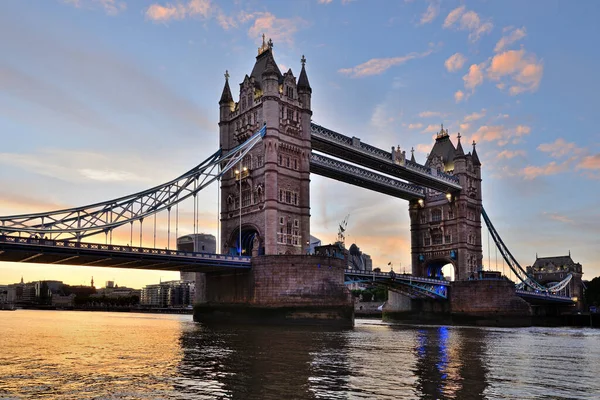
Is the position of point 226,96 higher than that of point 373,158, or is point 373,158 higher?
point 226,96

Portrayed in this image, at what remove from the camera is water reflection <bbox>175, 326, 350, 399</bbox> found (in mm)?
20672

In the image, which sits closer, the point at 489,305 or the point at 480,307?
the point at 489,305

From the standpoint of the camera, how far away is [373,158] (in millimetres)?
90062

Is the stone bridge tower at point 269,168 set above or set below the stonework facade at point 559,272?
above

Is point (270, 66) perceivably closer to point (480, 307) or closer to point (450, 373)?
point (480, 307)

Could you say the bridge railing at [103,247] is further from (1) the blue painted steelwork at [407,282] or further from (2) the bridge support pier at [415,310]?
(2) the bridge support pier at [415,310]

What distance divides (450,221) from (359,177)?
26.1 metres

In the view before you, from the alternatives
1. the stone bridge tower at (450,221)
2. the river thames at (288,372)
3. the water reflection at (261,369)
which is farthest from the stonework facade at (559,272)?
the water reflection at (261,369)

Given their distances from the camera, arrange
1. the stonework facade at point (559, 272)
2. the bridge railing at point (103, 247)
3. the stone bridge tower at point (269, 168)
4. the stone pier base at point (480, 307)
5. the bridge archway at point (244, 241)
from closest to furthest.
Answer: the bridge railing at point (103, 247)
the stone bridge tower at point (269, 168)
the bridge archway at point (244, 241)
the stone pier base at point (480, 307)
the stonework facade at point (559, 272)

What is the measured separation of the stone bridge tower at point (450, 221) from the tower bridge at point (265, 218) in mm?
4470

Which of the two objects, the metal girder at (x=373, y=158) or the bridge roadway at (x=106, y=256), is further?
the metal girder at (x=373, y=158)

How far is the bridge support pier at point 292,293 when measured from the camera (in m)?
63.9

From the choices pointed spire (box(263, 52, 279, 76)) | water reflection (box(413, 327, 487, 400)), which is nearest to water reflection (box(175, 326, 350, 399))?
water reflection (box(413, 327, 487, 400))

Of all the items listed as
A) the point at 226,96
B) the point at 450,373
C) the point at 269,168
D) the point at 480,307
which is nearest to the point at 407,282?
the point at 480,307
